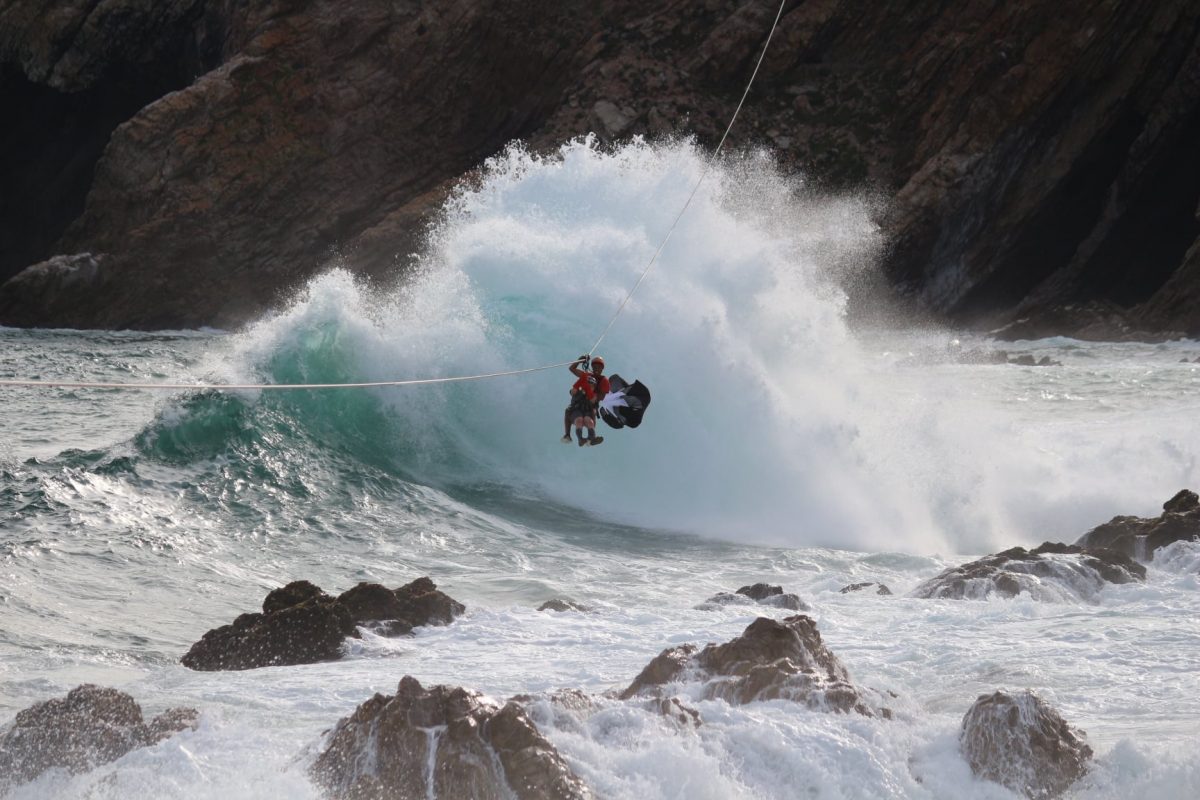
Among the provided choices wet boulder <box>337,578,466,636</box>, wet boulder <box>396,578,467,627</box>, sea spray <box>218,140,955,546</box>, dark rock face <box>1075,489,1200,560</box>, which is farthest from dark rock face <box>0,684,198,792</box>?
sea spray <box>218,140,955,546</box>

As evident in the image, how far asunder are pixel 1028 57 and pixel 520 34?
1510 cm

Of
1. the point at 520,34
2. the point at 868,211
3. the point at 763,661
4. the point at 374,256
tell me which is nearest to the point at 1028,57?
the point at 868,211

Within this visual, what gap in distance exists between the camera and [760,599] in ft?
37.5

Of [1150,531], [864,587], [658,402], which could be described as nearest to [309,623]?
[864,587]

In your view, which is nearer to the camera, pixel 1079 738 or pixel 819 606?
pixel 1079 738

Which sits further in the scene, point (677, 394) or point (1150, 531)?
point (677, 394)

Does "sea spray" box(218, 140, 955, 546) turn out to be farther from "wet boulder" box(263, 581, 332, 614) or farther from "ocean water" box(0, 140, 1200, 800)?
"wet boulder" box(263, 581, 332, 614)

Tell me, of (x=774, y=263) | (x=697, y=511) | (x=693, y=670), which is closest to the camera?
(x=693, y=670)

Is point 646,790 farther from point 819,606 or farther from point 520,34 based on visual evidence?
point 520,34

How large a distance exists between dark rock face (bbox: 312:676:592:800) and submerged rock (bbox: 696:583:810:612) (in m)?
4.67

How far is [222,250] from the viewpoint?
135 ft

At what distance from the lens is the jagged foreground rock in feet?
30.2

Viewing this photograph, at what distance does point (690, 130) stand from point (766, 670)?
108ft

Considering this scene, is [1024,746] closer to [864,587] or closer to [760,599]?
[760,599]
